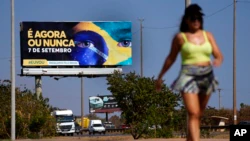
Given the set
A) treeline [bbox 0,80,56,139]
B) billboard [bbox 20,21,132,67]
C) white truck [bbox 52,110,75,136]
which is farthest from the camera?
white truck [bbox 52,110,75,136]

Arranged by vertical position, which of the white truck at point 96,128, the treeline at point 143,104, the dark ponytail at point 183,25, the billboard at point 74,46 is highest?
the billboard at point 74,46

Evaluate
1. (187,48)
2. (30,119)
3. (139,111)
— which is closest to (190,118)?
(187,48)

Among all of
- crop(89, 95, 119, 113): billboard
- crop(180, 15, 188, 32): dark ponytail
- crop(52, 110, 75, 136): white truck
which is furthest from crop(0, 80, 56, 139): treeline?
crop(89, 95, 119, 113): billboard

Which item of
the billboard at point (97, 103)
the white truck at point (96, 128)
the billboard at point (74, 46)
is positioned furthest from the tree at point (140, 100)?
the billboard at point (97, 103)

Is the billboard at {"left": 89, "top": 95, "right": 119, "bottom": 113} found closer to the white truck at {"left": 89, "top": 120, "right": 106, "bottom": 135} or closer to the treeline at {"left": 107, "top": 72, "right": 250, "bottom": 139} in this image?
the white truck at {"left": 89, "top": 120, "right": 106, "bottom": 135}

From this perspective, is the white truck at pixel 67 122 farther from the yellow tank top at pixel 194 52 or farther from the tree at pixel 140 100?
the yellow tank top at pixel 194 52

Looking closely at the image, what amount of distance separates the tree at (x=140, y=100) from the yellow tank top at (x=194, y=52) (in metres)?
30.0

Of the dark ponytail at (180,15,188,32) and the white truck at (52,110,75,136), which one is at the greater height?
the dark ponytail at (180,15,188,32)

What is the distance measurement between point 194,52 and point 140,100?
100.0 ft

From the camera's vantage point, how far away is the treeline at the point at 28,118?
45784 millimetres

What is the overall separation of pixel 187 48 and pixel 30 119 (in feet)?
127

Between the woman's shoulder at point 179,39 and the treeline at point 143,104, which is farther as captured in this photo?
the treeline at point 143,104

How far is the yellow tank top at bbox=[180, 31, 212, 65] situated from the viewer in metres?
8.99

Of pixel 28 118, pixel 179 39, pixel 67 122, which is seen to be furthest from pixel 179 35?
pixel 67 122
